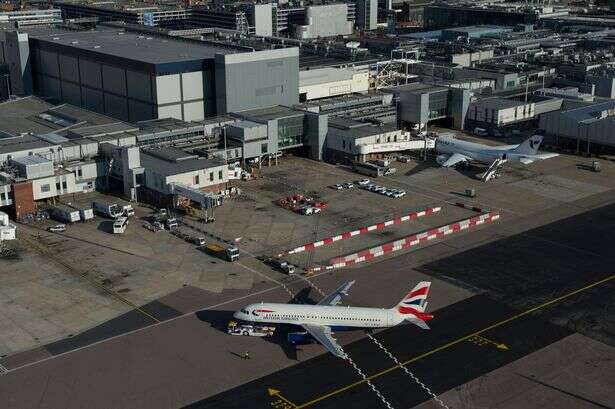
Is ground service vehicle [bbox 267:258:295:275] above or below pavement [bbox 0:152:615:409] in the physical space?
above

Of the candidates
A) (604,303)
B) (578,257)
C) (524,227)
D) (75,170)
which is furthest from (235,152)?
(604,303)

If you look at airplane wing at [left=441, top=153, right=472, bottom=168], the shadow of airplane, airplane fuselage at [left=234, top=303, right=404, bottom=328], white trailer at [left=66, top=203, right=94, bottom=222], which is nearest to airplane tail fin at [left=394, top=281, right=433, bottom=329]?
airplane fuselage at [left=234, top=303, right=404, bottom=328]

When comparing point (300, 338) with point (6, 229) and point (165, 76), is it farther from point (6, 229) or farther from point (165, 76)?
point (165, 76)

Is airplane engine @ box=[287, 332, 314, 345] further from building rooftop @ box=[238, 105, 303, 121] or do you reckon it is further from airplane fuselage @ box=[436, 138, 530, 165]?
building rooftop @ box=[238, 105, 303, 121]

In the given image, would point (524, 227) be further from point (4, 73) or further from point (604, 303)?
point (4, 73)

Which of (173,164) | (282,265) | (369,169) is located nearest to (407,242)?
(282,265)
